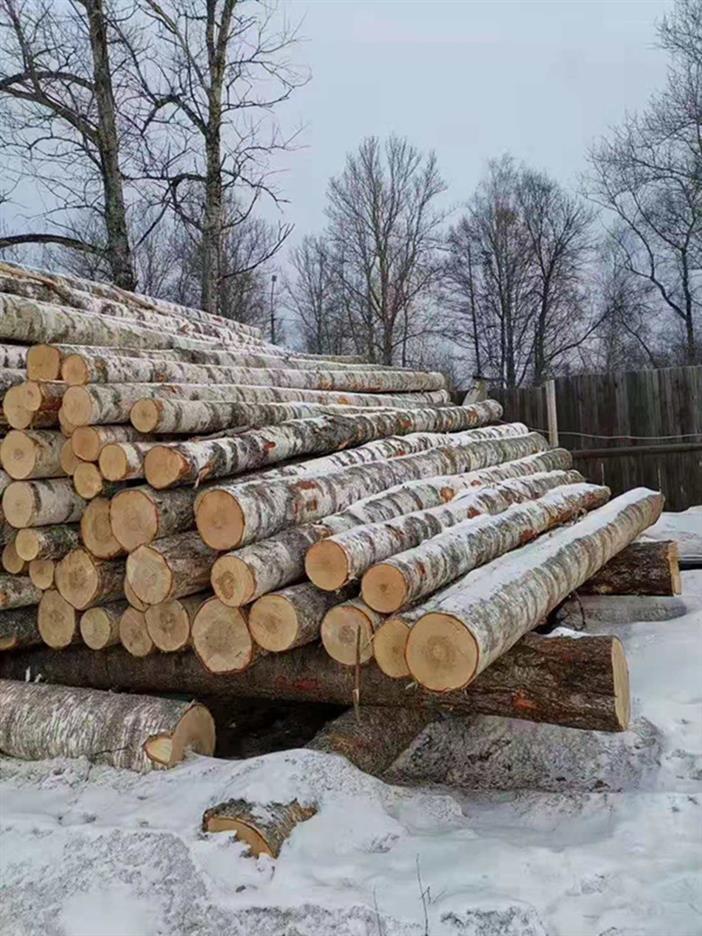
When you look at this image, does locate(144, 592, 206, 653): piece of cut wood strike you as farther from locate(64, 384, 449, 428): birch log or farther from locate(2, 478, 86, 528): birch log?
locate(64, 384, 449, 428): birch log

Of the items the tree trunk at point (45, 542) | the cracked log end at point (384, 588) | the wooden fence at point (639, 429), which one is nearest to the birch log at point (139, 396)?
the tree trunk at point (45, 542)

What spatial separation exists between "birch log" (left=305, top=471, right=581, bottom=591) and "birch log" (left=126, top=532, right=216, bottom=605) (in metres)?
0.60

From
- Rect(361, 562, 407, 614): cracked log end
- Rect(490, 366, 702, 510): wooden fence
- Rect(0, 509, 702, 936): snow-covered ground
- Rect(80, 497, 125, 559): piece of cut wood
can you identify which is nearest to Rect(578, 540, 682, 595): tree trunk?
Rect(0, 509, 702, 936): snow-covered ground

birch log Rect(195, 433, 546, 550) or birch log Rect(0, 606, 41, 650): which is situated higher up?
birch log Rect(195, 433, 546, 550)

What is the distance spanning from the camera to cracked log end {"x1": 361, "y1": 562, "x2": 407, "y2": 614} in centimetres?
305

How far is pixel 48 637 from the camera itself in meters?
3.91

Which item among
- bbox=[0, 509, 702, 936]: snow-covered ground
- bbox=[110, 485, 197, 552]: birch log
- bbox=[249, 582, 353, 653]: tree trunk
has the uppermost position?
bbox=[110, 485, 197, 552]: birch log

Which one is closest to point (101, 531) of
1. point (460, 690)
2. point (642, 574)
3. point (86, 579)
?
point (86, 579)

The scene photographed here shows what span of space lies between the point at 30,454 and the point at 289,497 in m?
1.40

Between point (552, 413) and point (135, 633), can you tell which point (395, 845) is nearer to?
point (135, 633)

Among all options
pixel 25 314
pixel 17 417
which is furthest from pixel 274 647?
pixel 25 314

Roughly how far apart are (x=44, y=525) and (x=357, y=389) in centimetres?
365

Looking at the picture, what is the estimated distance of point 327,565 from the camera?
126 inches

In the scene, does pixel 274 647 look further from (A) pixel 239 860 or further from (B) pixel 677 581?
(B) pixel 677 581
